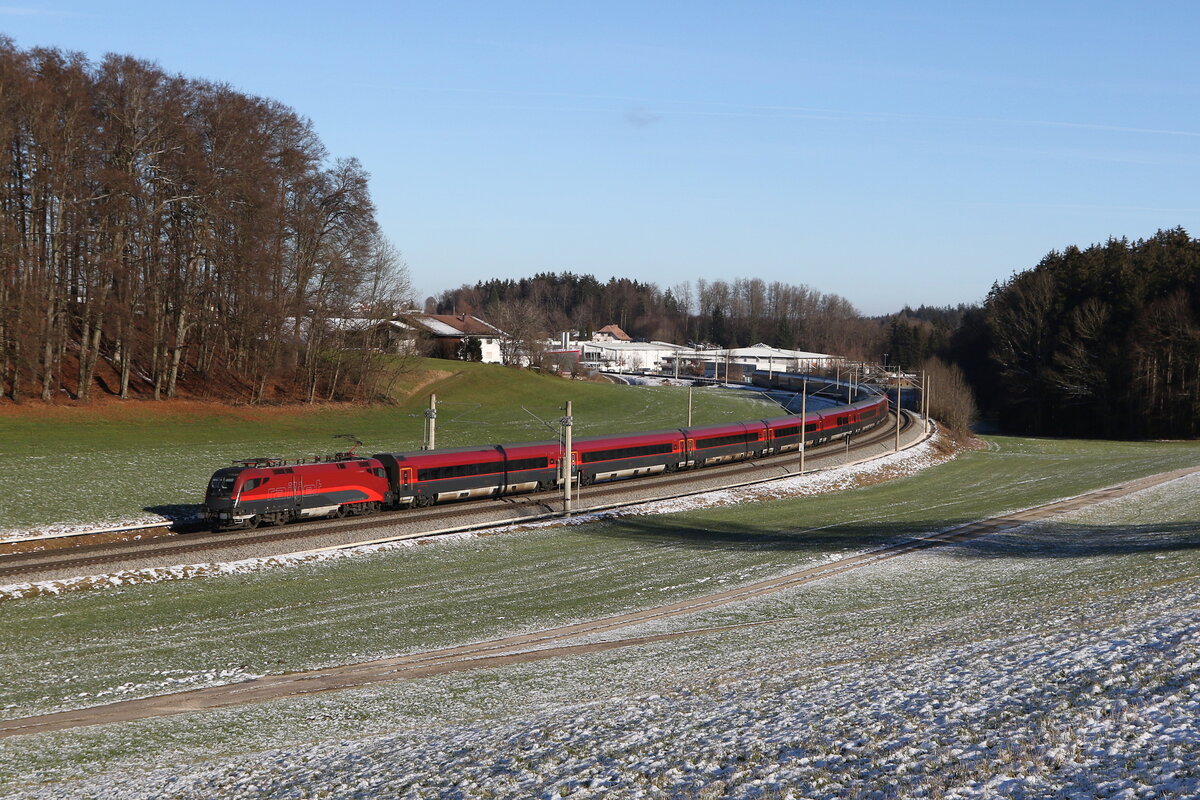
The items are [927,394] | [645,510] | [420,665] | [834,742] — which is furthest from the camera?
[927,394]

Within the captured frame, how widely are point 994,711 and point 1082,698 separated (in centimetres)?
139

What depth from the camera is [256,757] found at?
1598cm

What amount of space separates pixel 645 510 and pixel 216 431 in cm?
3154

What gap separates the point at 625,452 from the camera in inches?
2072

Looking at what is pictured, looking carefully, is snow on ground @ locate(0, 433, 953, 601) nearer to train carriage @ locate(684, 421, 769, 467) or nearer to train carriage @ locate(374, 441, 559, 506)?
train carriage @ locate(374, 441, 559, 506)

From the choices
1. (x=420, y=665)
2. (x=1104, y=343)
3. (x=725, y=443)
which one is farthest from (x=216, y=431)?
(x=1104, y=343)

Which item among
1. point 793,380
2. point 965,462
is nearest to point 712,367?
point 793,380

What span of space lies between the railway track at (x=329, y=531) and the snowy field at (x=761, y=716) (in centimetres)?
358

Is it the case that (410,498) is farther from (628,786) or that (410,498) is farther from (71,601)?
(628,786)

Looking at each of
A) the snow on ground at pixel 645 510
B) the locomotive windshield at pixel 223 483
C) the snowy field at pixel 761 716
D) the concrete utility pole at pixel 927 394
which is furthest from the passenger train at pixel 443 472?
the concrete utility pole at pixel 927 394

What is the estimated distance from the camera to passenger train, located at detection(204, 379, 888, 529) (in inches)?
1437

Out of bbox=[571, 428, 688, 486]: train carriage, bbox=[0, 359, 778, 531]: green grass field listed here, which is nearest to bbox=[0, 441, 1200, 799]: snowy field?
bbox=[0, 359, 778, 531]: green grass field

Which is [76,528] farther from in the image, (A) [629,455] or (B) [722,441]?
(B) [722,441]

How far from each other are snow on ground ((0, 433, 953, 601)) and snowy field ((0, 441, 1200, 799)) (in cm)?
162
